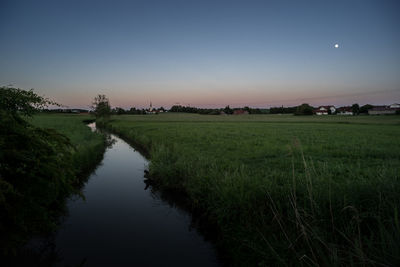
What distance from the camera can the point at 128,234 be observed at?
595 centimetres

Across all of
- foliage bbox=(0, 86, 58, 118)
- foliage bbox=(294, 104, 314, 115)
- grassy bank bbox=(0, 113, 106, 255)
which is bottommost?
grassy bank bbox=(0, 113, 106, 255)

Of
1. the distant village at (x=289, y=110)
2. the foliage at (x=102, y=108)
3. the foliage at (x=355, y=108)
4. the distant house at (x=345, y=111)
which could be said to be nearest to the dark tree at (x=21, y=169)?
the foliage at (x=102, y=108)

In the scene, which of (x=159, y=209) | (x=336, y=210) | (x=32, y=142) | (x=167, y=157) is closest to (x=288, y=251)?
(x=336, y=210)

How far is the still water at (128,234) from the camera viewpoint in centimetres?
495

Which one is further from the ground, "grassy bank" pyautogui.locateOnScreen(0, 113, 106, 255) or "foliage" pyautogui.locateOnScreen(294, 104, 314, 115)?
"foliage" pyautogui.locateOnScreen(294, 104, 314, 115)

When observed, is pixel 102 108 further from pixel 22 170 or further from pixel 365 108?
pixel 365 108

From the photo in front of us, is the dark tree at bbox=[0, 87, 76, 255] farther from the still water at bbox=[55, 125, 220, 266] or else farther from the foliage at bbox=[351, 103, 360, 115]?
the foliage at bbox=[351, 103, 360, 115]

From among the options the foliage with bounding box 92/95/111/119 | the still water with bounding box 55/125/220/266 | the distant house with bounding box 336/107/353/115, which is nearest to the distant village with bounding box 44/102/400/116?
the distant house with bounding box 336/107/353/115

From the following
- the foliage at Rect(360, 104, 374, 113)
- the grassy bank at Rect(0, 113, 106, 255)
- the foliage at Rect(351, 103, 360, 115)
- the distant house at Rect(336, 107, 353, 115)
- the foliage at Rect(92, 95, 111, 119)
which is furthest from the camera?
the distant house at Rect(336, 107, 353, 115)

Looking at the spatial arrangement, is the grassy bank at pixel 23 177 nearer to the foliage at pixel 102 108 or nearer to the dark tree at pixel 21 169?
the dark tree at pixel 21 169

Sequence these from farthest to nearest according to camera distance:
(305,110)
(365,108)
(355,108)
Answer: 1. (355,108)
2. (365,108)
3. (305,110)

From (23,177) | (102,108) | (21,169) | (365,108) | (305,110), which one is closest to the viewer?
(21,169)

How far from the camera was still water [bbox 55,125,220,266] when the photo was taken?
4949 mm

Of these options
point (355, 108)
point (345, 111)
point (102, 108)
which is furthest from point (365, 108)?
point (102, 108)
